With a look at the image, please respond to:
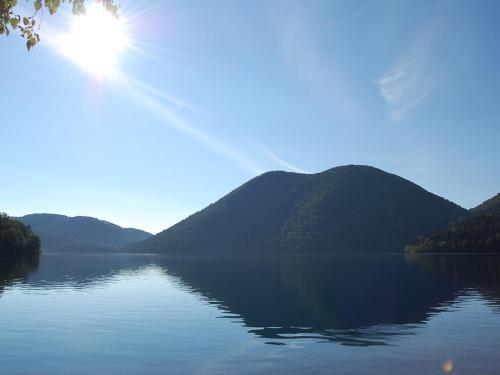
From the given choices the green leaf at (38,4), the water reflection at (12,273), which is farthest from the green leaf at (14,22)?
the water reflection at (12,273)

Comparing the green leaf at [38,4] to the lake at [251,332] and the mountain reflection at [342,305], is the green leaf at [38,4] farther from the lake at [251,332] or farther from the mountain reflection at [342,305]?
the mountain reflection at [342,305]

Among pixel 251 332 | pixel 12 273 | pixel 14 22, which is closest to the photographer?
pixel 14 22

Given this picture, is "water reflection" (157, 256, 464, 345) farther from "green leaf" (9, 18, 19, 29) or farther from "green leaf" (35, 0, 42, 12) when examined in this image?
"green leaf" (35, 0, 42, 12)

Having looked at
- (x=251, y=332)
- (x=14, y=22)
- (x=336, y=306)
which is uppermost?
(x=14, y=22)

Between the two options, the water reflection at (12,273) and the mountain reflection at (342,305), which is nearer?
the mountain reflection at (342,305)

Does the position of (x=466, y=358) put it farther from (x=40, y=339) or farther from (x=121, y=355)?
(x=40, y=339)

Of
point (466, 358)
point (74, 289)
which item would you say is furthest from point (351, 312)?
point (74, 289)

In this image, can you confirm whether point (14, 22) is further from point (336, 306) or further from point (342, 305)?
point (342, 305)

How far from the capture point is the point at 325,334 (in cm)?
4291

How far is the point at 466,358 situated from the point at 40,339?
3604 centimetres

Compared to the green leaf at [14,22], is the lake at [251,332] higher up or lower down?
lower down

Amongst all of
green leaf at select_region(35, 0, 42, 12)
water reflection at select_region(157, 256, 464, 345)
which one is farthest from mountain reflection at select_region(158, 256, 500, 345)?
green leaf at select_region(35, 0, 42, 12)

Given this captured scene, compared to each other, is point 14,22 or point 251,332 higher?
point 14,22

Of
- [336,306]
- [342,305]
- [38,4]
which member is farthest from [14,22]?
[342,305]
